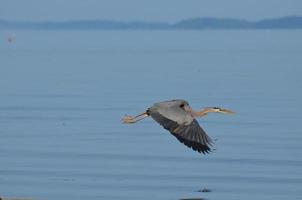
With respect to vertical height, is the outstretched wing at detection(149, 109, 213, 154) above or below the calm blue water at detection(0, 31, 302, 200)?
below

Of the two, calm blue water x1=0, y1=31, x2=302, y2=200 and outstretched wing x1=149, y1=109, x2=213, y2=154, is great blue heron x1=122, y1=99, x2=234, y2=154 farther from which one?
calm blue water x1=0, y1=31, x2=302, y2=200

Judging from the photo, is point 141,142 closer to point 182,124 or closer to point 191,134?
point 182,124

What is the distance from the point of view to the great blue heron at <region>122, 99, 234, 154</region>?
14.8 metres

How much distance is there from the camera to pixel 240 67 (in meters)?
51.8

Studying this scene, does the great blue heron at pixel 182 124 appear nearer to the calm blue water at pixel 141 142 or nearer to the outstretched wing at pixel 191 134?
the outstretched wing at pixel 191 134

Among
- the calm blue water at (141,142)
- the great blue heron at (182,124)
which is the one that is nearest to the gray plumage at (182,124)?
the great blue heron at (182,124)

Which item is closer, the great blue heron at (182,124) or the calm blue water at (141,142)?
the great blue heron at (182,124)

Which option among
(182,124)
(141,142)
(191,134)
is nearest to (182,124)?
(182,124)

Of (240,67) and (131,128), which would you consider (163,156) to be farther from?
(240,67)

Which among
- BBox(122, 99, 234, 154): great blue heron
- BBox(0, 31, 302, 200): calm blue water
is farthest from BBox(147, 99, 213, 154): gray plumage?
BBox(0, 31, 302, 200): calm blue water

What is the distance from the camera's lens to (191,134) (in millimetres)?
14875

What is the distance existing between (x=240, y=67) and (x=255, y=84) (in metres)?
13.6

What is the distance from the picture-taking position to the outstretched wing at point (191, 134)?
583 inches

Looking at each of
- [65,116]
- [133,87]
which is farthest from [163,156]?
[133,87]
